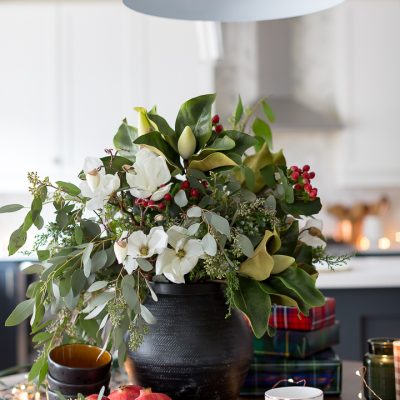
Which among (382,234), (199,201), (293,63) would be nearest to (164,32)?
(293,63)

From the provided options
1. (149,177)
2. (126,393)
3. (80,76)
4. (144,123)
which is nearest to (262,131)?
(144,123)

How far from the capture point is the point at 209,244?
115 centimetres

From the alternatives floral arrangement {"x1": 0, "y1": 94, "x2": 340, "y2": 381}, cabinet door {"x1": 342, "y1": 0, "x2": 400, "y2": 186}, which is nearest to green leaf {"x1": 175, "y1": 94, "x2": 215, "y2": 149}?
floral arrangement {"x1": 0, "y1": 94, "x2": 340, "y2": 381}

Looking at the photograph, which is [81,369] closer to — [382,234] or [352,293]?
[352,293]

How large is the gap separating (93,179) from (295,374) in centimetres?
56

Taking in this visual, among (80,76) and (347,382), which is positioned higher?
(80,76)

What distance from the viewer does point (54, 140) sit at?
4.66 metres

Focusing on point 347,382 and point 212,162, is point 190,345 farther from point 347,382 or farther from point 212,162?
point 347,382

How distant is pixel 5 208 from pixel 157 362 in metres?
0.35

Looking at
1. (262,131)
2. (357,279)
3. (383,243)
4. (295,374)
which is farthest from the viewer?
(383,243)

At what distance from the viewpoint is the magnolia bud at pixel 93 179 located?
1.21 metres

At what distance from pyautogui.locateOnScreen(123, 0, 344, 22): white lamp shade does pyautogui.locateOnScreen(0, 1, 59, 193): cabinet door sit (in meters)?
3.29

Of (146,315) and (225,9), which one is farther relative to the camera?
(225,9)

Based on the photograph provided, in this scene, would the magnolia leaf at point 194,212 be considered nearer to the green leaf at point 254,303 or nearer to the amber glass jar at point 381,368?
the green leaf at point 254,303
